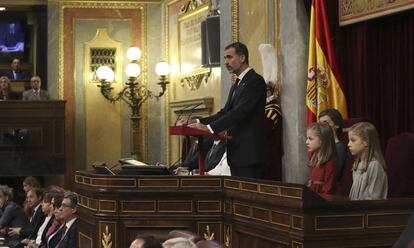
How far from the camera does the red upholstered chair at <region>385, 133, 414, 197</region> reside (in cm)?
516

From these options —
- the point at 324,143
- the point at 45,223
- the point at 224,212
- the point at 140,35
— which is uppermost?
the point at 140,35

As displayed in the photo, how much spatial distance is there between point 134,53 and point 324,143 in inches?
352

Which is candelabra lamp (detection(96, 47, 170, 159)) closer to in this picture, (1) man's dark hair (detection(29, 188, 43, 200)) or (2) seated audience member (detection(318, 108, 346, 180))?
(1) man's dark hair (detection(29, 188, 43, 200))

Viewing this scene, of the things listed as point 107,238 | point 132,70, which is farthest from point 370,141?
point 132,70

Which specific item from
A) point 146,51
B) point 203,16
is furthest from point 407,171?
point 146,51

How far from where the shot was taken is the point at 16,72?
1516 cm

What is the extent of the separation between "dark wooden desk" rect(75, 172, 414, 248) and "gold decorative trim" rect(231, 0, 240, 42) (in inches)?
126

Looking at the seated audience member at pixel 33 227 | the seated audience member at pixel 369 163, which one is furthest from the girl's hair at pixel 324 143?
the seated audience member at pixel 33 227

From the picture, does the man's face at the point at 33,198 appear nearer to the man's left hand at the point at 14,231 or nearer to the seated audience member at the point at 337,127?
the man's left hand at the point at 14,231

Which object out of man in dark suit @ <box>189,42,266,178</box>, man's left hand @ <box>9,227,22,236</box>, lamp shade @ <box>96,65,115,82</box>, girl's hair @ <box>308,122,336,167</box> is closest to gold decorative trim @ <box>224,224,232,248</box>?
man in dark suit @ <box>189,42,266,178</box>

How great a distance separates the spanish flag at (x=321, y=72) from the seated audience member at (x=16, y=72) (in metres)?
8.57

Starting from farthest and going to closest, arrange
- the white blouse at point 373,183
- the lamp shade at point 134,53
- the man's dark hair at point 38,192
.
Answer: the lamp shade at point 134,53, the man's dark hair at point 38,192, the white blouse at point 373,183

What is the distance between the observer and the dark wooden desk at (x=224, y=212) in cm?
424

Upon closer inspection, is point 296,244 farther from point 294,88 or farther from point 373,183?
point 294,88
